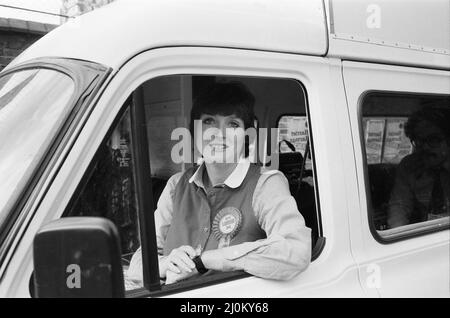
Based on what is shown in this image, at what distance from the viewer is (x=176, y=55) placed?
147 cm

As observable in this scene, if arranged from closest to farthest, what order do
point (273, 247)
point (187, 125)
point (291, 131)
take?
point (273, 247) < point (187, 125) < point (291, 131)

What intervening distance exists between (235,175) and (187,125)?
38cm

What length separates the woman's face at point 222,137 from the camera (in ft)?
6.36

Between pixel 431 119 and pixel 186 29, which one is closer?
pixel 186 29

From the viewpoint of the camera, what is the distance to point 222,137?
6.33 ft

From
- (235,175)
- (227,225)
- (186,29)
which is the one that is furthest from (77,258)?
(235,175)

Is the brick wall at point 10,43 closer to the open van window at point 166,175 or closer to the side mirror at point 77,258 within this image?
the open van window at point 166,175

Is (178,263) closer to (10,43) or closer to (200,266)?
(200,266)

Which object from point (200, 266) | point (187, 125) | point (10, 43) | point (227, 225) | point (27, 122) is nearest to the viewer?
point (27, 122)

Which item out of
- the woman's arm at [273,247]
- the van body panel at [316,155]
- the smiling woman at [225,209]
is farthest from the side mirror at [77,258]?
the woman's arm at [273,247]

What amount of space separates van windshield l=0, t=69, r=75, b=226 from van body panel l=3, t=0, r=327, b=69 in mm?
117

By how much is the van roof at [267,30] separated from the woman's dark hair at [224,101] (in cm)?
37
